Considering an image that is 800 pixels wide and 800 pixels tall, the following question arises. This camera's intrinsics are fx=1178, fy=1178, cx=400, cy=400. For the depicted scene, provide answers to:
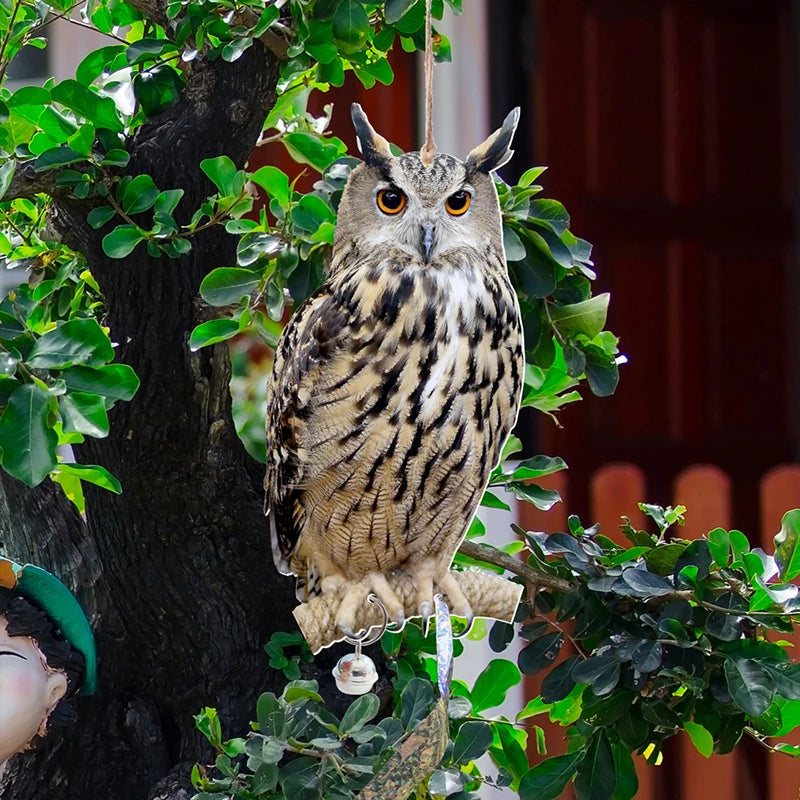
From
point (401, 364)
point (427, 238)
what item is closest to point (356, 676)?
point (401, 364)

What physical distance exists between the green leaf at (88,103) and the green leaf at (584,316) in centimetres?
45

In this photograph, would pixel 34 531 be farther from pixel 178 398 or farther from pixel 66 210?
pixel 66 210

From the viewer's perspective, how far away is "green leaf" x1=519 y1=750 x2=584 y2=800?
3.66 feet

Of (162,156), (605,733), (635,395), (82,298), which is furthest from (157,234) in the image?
(635,395)

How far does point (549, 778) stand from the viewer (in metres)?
1.12

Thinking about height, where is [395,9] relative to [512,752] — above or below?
above

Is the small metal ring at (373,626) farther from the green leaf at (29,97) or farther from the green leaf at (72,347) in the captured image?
the green leaf at (29,97)

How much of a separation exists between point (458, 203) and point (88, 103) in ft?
1.27

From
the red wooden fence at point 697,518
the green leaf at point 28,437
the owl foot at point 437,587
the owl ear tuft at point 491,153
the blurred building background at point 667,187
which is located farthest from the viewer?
the blurred building background at point 667,187

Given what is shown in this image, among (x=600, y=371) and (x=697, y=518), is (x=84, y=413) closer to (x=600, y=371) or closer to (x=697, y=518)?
(x=600, y=371)

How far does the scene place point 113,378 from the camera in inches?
34.5

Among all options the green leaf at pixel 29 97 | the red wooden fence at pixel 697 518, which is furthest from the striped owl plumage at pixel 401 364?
the red wooden fence at pixel 697 518

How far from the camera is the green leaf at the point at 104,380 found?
0.87 m

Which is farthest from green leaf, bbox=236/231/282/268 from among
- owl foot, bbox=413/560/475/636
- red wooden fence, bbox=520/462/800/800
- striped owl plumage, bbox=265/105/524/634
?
red wooden fence, bbox=520/462/800/800
